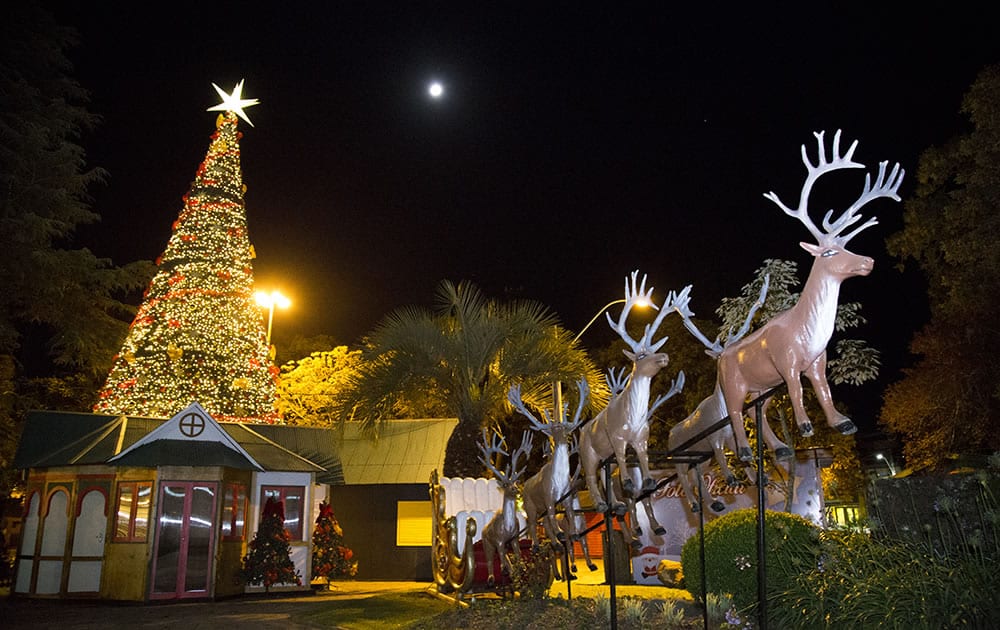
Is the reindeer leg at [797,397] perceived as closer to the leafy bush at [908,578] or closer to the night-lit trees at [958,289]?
the leafy bush at [908,578]

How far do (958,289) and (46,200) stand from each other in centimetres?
1987

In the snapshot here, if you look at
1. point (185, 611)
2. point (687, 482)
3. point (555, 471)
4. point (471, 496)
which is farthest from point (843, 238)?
point (185, 611)

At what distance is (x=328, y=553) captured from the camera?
1756cm

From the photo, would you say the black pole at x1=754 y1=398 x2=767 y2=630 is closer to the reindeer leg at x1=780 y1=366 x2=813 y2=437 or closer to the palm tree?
the reindeer leg at x1=780 y1=366 x2=813 y2=437

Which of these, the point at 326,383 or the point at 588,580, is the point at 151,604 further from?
the point at 326,383

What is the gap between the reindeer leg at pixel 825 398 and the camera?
4102 mm

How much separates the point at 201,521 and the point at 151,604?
1729mm

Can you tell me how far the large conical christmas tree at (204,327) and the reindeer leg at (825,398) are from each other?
1621 centimetres

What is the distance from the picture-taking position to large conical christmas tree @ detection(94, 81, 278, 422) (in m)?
17.8

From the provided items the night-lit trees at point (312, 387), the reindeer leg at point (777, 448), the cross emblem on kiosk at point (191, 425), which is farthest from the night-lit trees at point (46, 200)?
the reindeer leg at point (777, 448)

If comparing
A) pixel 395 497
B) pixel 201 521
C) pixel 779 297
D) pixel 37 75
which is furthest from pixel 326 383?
pixel 779 297

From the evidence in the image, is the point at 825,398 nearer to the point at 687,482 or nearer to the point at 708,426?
the point at 708,426

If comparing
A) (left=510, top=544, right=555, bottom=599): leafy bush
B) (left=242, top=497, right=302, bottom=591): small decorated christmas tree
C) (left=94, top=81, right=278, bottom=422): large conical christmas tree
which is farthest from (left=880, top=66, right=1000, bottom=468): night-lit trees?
(left=94, top=81, right=278, bottom=422): large conical christmas tree

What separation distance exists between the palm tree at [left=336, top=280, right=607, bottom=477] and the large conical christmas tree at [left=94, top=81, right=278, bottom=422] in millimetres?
4653
